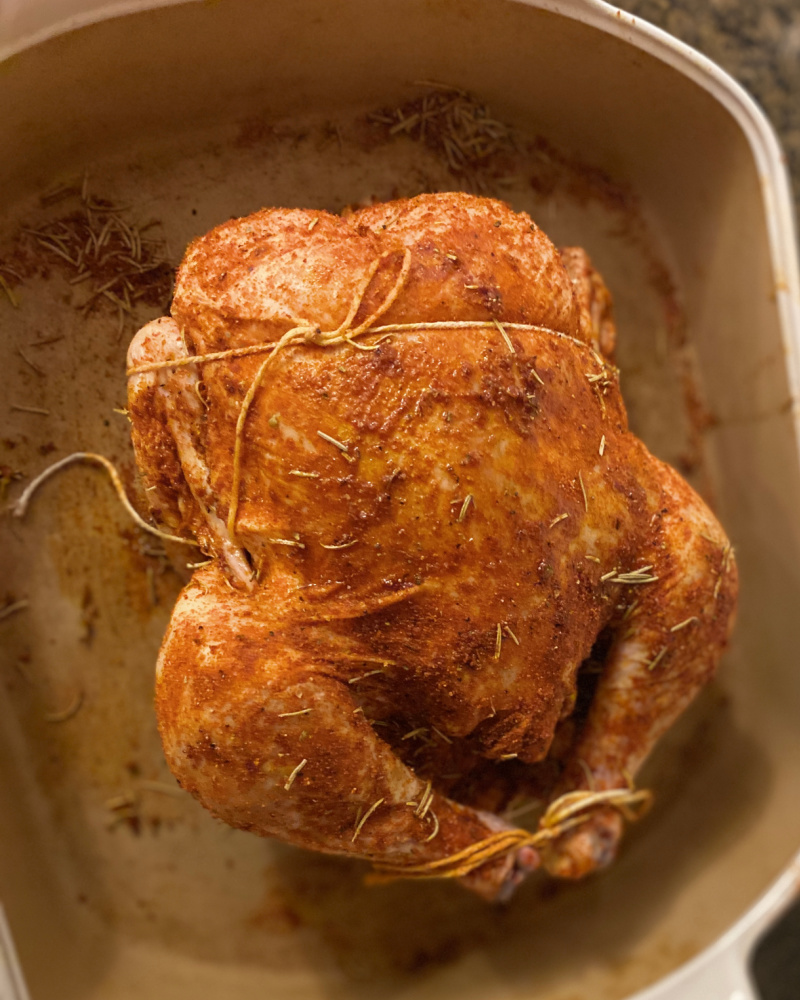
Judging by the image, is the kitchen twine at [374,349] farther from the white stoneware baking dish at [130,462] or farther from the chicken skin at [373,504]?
the white stoneware baking dish at [130,462]

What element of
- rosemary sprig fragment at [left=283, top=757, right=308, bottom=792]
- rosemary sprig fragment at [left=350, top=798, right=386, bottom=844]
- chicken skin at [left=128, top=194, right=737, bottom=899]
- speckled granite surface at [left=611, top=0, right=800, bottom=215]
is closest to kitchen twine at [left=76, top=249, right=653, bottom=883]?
chicken skin at [left=128, top=194, right=737, bottom=899]

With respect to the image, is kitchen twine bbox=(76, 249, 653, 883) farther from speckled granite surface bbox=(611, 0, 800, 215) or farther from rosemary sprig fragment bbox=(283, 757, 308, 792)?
speckled granite surface bbox=(611, 0, 800, 215)

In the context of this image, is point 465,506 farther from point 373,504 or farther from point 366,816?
point 366,816

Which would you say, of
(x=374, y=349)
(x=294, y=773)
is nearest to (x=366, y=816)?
(x=294, y=773)

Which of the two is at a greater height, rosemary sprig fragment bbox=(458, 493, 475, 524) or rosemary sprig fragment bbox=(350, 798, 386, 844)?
rosemary sprig fragment bbox=(458, 493, 475, 524)

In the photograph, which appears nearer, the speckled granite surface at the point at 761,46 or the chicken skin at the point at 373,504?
the chicken skin at the point at 373,504

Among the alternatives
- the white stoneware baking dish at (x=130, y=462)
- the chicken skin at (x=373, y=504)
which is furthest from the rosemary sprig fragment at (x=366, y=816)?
the white stoneware baking dish at (x=130, y=462)

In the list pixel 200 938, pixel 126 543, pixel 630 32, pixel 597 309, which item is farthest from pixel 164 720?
pixel 630 32

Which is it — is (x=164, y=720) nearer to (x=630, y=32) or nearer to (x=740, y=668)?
(x=740, y=668)
